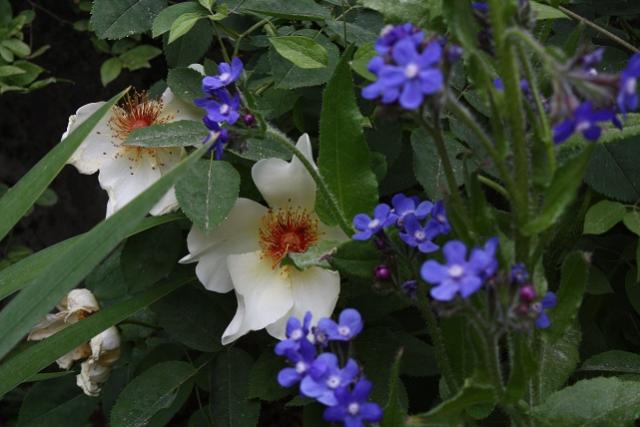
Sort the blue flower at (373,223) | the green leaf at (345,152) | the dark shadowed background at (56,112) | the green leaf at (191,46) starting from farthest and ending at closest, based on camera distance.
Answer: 1. the dark shadowed background at (56,112)
2. the green leaf at (191,46)
3. the green leaf at (345,152)
4. the blue flower at (373,223)

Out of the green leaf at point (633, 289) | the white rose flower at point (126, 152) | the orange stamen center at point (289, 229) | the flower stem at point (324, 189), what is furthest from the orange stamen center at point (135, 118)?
the green leaf at point (633, 289)

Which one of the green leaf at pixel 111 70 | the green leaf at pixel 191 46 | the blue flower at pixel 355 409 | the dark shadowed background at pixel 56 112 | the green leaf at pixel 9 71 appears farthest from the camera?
the dark shadowed background at pixel 56 112

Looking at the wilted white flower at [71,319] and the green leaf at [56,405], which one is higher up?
the wilted white flower at [71,319]

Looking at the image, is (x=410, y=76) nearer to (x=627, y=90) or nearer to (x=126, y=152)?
(x=627, y=90)

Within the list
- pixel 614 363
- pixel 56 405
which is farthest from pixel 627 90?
pixel 56 405

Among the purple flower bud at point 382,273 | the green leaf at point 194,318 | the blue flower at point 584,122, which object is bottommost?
the green leaf at point 194,318

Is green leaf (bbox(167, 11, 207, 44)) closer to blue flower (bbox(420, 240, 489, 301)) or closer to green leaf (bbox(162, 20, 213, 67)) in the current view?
green leaf (bbox(162, 20, 213, 67))

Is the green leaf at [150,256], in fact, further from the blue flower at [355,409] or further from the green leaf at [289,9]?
the blue flower at [355,409]

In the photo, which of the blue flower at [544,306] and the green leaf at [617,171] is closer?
the blue flower at [544,306]
